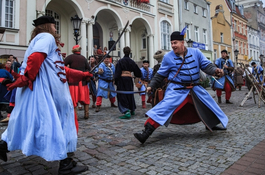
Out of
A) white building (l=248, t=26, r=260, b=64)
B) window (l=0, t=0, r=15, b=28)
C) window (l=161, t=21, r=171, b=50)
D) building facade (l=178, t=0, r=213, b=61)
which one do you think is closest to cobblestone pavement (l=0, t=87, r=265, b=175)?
window (l=0, t=0, r=15, b=28)

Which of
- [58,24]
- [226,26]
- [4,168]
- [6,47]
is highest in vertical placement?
[226,26]

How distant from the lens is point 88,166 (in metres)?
2.64

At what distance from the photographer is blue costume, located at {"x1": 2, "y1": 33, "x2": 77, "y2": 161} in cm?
218

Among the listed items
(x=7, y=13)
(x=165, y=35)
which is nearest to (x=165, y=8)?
(x=165, y=35)

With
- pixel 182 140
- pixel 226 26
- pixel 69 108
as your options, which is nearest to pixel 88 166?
pixel 69 108

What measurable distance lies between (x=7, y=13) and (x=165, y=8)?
47.7ft

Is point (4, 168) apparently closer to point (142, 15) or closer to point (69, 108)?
point (69, 108)

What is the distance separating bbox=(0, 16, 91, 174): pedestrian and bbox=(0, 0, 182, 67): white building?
4.78 meters

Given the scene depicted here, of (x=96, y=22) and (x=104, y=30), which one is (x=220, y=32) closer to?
(x=104, y=30)

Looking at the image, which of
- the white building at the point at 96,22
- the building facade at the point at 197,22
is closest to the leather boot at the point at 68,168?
the white building at the point at 96,22

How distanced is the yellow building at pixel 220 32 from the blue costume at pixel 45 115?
30.8m

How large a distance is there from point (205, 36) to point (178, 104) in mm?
27370

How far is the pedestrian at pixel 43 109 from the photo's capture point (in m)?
2.18

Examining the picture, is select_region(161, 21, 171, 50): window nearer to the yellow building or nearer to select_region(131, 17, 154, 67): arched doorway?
select_region(131, 17, 154, 67): arched doorway
